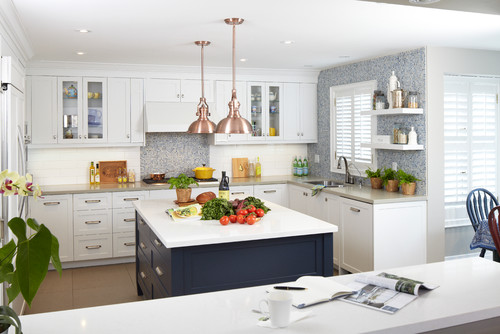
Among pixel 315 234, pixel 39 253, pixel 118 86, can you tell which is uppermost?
pixel 118 86

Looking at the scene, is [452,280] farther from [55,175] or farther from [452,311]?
[55,175]

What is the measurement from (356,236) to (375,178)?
31.3 inches

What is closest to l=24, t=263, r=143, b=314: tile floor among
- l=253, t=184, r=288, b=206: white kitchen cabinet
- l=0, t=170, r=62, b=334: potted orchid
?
l=253, t=184, r=288, b=206: white kitchen cabinet

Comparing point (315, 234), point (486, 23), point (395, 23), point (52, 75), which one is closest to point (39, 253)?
point (315, 234)

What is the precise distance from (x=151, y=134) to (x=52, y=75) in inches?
56.1

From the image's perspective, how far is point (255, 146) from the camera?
7078mm

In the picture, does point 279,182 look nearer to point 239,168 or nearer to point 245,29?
point 239,168

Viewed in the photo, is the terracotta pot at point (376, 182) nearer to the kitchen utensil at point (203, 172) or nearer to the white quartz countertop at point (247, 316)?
the kitchen utensil at point (203, 172)

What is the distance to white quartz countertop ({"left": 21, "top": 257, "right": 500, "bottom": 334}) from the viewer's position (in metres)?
1.68

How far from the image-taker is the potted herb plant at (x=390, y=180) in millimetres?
5199

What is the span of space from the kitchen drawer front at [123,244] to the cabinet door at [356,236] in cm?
252

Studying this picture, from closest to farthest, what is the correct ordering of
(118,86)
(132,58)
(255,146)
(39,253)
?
(39,253) < (132,58) < (118,86) < (255,146)

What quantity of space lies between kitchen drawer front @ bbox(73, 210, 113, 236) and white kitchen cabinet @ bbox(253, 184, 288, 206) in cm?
190

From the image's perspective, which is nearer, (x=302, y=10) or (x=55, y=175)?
(x=302, y=10)
